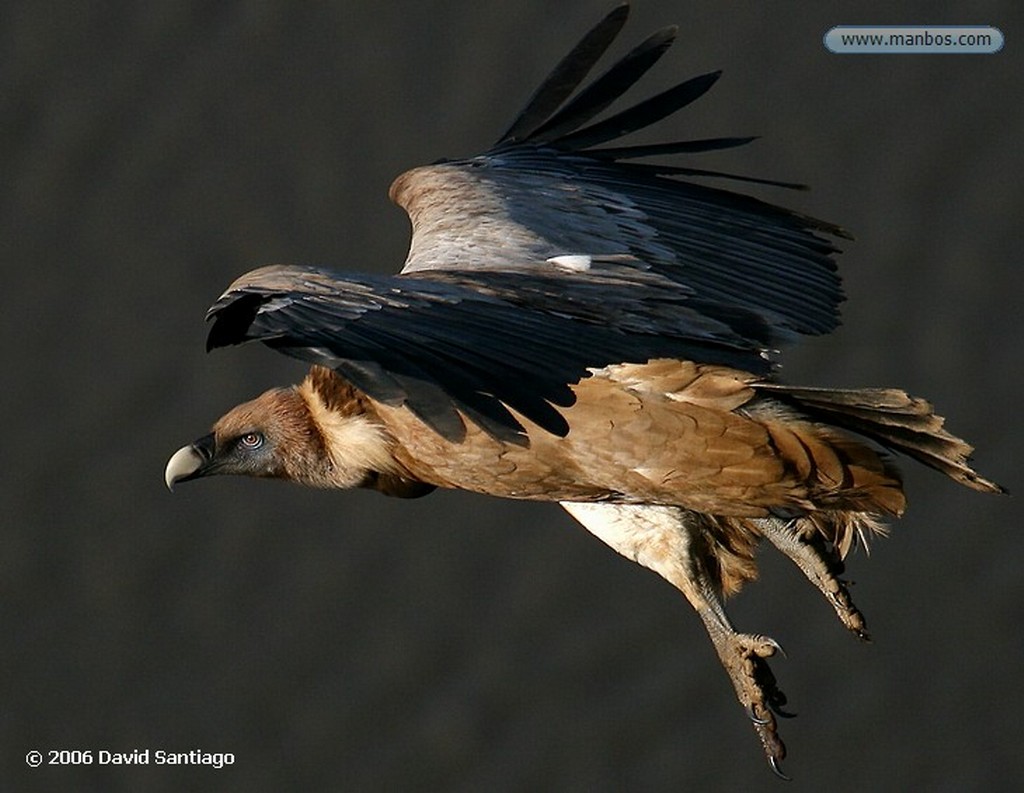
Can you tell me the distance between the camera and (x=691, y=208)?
703 cm

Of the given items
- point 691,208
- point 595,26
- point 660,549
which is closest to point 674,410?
point 660,549

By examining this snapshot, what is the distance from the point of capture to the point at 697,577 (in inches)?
259

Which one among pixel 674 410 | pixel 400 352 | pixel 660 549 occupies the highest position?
pixel 400 352

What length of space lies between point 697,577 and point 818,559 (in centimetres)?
33

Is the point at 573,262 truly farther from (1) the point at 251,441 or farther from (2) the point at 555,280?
(1) the point at 251,441

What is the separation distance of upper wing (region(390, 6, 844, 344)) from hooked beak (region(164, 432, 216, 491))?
716 mm

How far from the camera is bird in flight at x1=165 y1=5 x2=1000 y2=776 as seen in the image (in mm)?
5094

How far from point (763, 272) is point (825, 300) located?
0.66ft

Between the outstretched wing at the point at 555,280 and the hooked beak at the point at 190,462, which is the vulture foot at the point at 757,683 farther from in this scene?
the hooked beak at the point at 190,462

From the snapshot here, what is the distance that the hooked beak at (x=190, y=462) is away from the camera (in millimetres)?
6500

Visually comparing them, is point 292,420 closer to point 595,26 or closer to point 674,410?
point 674,410

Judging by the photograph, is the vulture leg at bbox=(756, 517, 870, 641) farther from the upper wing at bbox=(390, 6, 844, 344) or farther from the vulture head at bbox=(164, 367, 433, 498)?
the vulture head at bbox=(164, 367, 433, 498)

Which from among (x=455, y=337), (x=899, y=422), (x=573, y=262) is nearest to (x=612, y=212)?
(x=573, y=262)

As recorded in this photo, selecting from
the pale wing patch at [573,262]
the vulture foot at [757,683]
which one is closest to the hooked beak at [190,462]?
the pale wing patch at [573,262]
